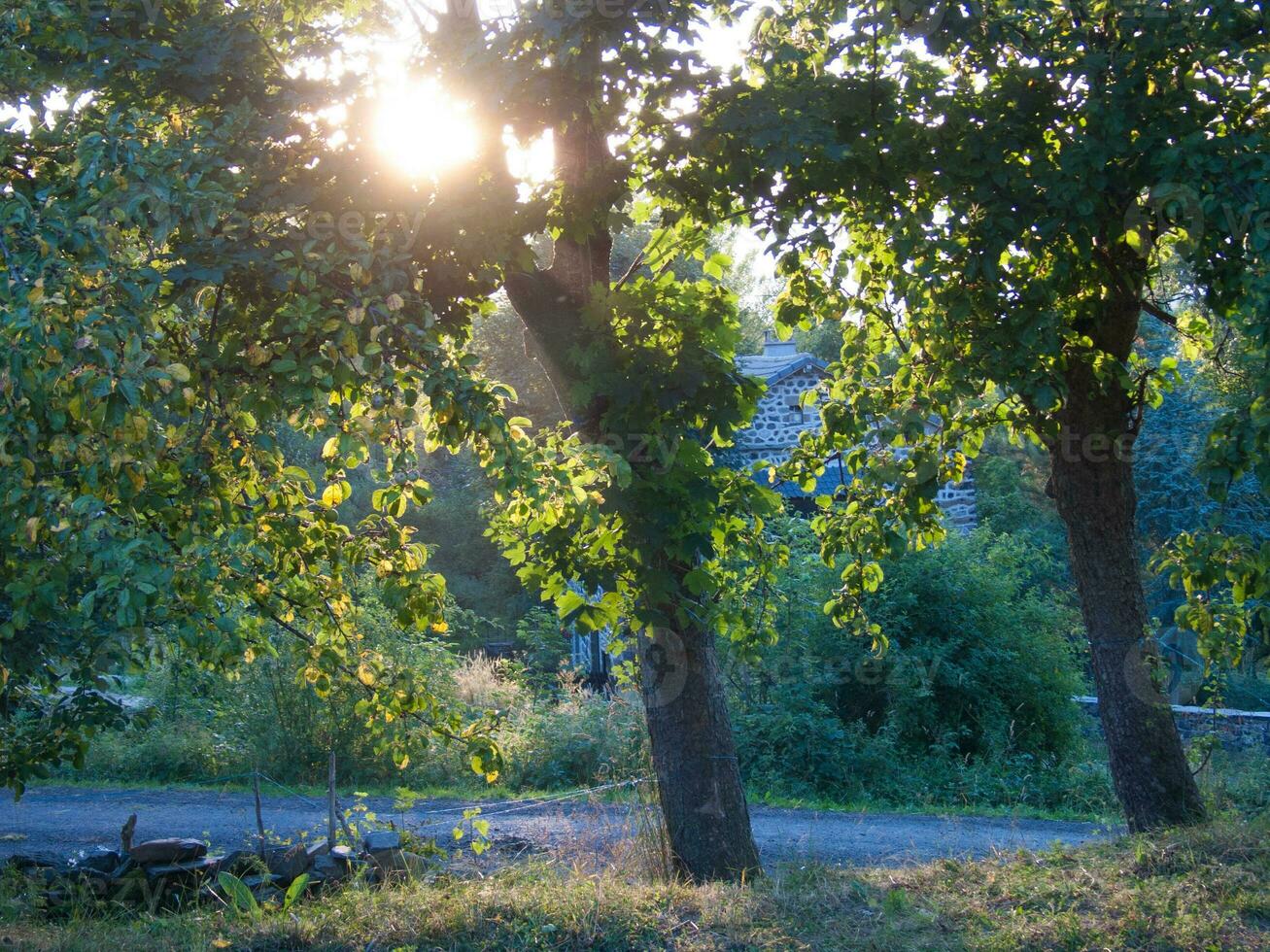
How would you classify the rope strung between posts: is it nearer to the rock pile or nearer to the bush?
the rock pile

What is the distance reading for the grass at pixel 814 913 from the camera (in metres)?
5.37

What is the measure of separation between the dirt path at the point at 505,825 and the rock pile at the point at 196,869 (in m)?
1.57

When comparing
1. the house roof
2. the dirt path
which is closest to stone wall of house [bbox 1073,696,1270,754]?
the dirt path

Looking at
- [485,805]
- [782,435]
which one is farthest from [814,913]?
[782,435]

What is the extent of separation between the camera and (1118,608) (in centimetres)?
761

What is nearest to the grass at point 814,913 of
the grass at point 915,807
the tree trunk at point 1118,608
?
the tree trunk at point 1118,608

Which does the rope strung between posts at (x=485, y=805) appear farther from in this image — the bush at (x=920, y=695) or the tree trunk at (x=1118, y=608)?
the tree trunk at (x=1118, y=608)

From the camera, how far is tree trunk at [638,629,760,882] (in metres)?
7.18

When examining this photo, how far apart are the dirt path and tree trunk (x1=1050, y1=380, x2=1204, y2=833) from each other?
7.08 ft

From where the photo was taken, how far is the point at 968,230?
6.61 metres

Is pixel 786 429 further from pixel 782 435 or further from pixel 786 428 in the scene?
pixel 782 435

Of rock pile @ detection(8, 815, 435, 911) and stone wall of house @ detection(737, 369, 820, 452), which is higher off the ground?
stone wall of house @ detection(737, 369, 820, 452)

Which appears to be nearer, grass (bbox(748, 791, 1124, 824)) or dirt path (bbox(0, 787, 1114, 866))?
dirt path (bbox(0, 787, 1114, 866))

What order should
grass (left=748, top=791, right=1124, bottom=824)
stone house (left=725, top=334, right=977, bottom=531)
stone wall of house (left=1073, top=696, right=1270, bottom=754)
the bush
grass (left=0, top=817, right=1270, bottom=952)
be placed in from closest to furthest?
grass (left=0, top=817, right=1270, bottom=952) → grass (left=748, top=791, right=1124, bottom=824) → the bush → stone wall of house (left=1073, top=696, right=1270, bottom=754) → stone house (left=725, top=334, right=977, bottom=531)
